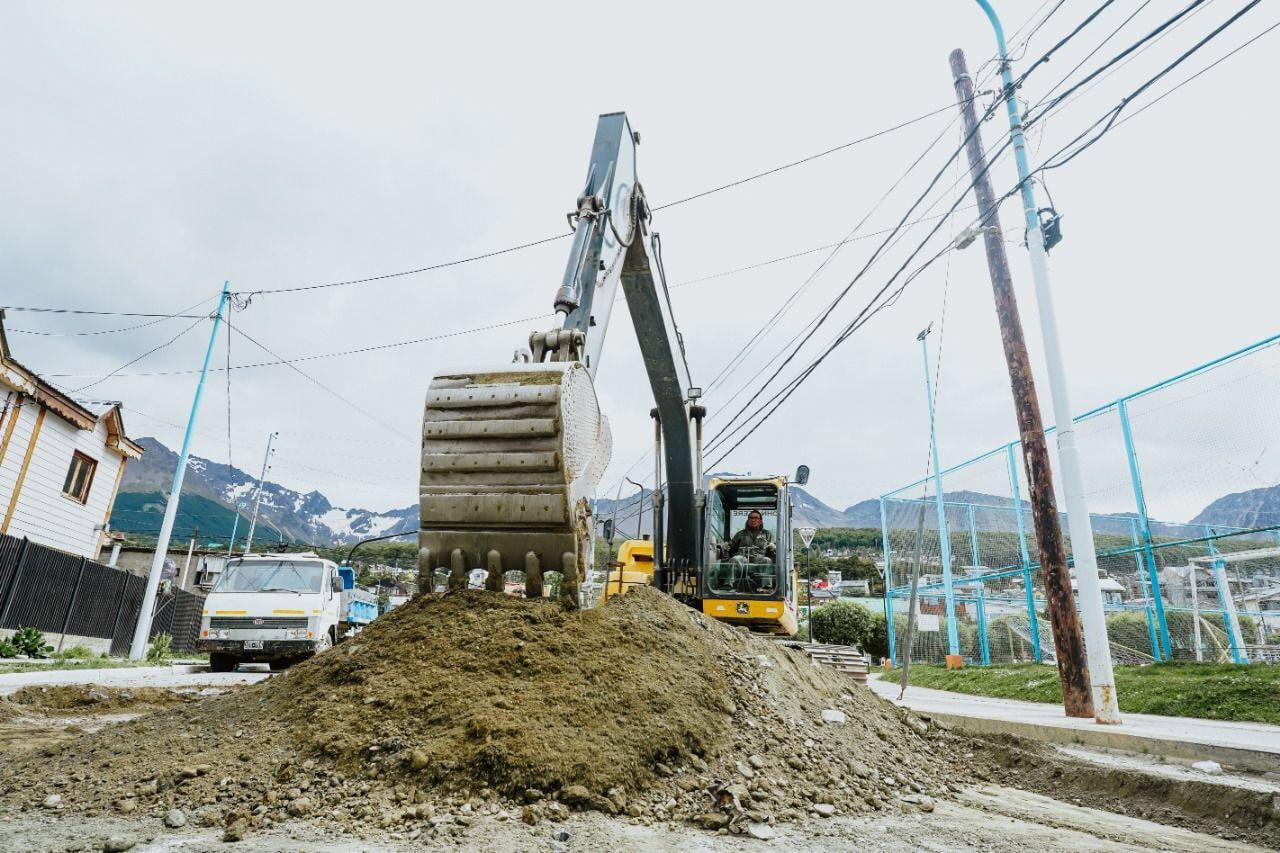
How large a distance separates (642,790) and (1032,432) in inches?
264

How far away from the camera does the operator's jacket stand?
8.32 m

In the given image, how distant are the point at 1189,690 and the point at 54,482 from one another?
21.7 meters

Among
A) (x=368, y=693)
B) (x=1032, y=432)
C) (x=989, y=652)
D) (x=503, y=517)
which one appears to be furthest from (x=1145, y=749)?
(x=989, y=652)

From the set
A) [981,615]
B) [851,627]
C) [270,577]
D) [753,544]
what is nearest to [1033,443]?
[753,544]

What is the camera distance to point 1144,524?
9984mm

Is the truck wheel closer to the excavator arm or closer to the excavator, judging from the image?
the excavator

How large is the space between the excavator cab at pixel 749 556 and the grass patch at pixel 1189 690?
A: 3.98 metres

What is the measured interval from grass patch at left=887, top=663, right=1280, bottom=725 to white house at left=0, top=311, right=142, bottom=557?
19357 mm

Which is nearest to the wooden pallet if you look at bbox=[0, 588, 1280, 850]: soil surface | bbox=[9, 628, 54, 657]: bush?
bbox=[0, 588, 1280, 850]: soil surface

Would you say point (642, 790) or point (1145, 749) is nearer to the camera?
point (642, 790)

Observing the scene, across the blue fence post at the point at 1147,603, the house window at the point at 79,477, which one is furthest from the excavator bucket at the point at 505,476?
the house window at the point at 79,477

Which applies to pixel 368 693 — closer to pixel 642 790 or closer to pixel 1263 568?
pixel 642 790

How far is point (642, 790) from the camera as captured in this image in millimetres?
2979

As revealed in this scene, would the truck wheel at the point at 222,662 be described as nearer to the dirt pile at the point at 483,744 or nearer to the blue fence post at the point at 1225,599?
the dirt pile at the point at 483,744
